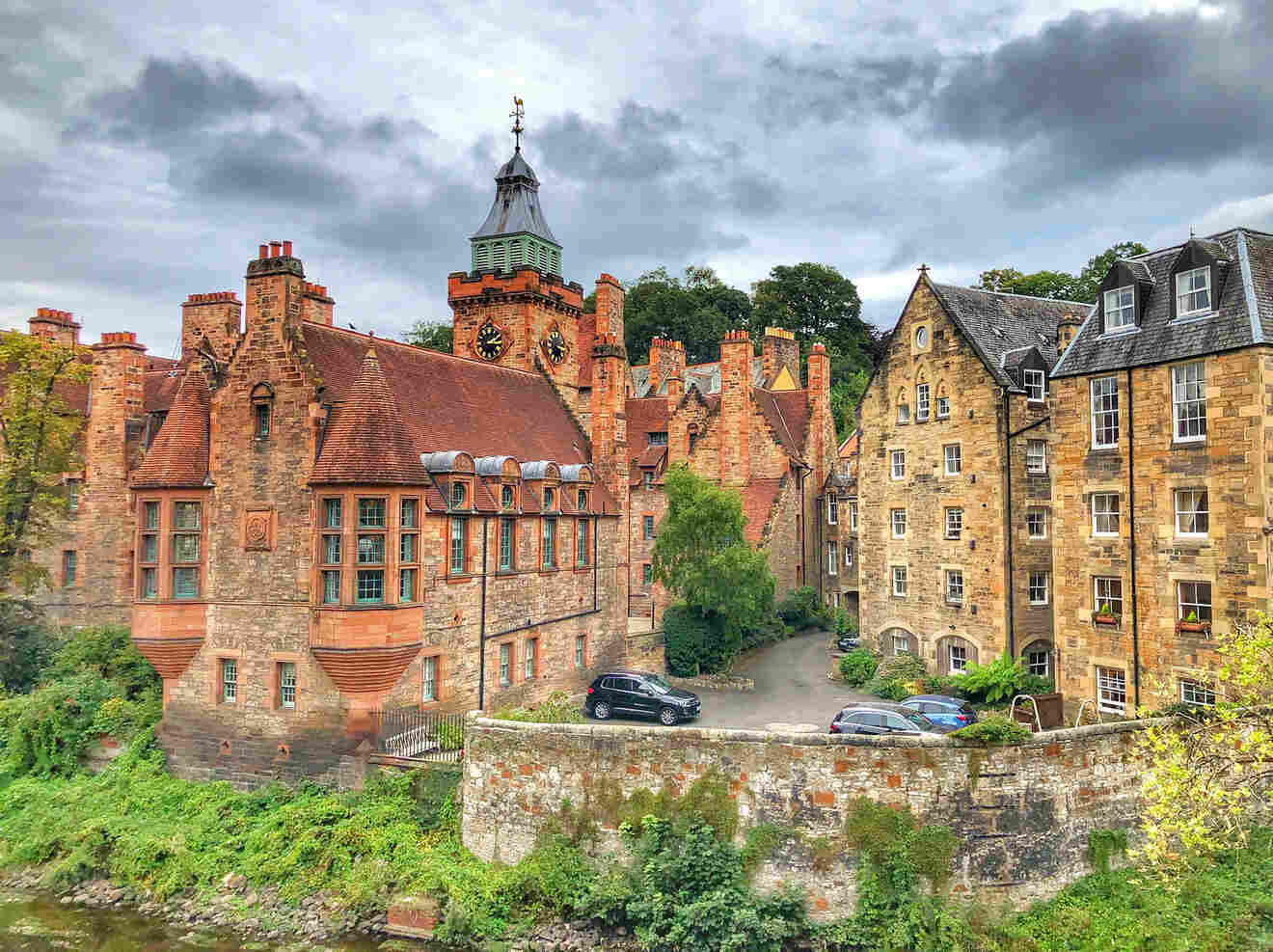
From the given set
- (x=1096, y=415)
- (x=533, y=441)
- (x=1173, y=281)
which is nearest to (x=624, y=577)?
(x=533, y=441)

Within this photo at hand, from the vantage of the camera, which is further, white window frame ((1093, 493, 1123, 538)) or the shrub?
white window frame ((1093, 493, 1123, 538))

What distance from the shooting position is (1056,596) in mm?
26266

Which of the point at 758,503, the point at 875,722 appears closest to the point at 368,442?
the point at 875,722

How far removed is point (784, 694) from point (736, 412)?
15.0m

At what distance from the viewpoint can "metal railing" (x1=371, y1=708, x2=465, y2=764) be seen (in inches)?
912

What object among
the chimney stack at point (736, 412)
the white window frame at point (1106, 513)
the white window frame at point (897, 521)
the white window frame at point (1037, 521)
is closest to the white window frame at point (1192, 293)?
the white window frame at point (1106, 513)

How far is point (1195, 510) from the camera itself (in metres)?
23.0

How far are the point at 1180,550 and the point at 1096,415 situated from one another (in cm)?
442

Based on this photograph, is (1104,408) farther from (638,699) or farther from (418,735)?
(418,735)

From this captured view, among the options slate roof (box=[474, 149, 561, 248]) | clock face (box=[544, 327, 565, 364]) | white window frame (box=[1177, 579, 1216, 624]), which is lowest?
white window frame (box=[1177, 579, 1216, 624])

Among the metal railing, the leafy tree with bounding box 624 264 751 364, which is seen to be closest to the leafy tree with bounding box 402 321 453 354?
the leafy tree with bounding box 624 264 751 364

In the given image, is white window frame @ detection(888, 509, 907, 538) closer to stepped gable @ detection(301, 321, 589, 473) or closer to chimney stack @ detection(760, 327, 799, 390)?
stepped gable @ detection(301, 321, 589, 473)

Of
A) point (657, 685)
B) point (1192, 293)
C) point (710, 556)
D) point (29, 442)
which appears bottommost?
point (657, 685)

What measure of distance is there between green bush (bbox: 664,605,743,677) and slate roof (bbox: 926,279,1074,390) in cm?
1356
